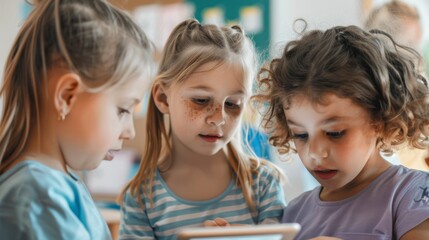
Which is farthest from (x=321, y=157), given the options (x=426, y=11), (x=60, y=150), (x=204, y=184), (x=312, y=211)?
(x=426, y=11)

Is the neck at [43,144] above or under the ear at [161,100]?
above

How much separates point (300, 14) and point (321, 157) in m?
2.00

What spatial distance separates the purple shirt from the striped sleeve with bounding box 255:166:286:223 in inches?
3.5

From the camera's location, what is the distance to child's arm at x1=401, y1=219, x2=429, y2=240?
2.94ft

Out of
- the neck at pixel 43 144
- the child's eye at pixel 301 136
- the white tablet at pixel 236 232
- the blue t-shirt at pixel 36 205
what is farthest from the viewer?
the child's eye at pixel 301 136

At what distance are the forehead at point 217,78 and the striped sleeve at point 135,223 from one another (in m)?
0.29

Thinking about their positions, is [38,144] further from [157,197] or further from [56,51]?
[157,197]

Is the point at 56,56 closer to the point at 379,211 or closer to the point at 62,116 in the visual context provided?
the point at 62,116

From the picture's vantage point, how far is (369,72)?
3.27 ft

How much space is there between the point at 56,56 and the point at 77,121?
11 cm

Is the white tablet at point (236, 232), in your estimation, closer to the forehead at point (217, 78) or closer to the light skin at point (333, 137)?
the light skin at point (333, 137)

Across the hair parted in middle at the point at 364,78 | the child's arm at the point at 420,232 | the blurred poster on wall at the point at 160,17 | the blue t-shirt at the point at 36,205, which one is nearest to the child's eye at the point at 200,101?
the hair parted in middle at the point at 364,78

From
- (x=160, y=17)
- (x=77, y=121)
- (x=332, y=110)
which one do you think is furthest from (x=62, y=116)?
(x=160, y=17)

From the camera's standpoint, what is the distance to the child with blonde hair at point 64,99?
0.84m
